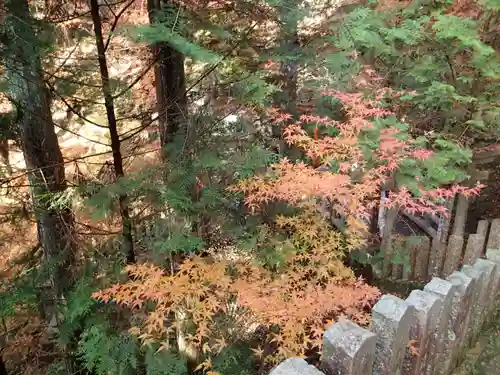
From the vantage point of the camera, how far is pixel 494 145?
5.73 m

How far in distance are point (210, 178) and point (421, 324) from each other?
2.97m

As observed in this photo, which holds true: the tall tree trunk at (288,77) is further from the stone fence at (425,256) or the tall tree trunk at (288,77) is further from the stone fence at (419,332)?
the stone fence at (419,332)

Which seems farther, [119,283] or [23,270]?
[23,270]

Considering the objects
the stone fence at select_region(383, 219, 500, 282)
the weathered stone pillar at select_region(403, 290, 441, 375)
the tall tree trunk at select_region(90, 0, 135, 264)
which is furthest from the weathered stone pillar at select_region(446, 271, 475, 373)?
the stone fence at select_region(383, 219, 500, 282)

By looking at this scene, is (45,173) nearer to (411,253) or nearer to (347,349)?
(347,349)

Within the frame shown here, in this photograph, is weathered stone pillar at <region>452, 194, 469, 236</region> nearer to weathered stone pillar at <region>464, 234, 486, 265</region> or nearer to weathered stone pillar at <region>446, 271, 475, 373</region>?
weathered stone pillar at <region>464, 234, 486, 265</region>

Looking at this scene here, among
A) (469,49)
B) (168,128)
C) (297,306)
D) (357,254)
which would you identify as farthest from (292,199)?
(469,49)

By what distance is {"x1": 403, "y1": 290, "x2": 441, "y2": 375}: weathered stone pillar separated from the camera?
1817mm

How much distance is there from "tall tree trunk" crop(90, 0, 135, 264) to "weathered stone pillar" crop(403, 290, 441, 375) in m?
2.54

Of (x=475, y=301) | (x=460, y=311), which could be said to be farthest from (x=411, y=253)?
(x=460, y=311)

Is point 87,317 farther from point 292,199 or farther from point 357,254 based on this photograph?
point 357,254

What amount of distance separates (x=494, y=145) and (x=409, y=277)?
2399 mm

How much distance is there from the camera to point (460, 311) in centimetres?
216

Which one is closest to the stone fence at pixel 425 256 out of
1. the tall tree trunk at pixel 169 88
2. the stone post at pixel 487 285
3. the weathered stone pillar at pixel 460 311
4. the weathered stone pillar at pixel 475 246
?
the weathered stone pillar at pixel 475 246
